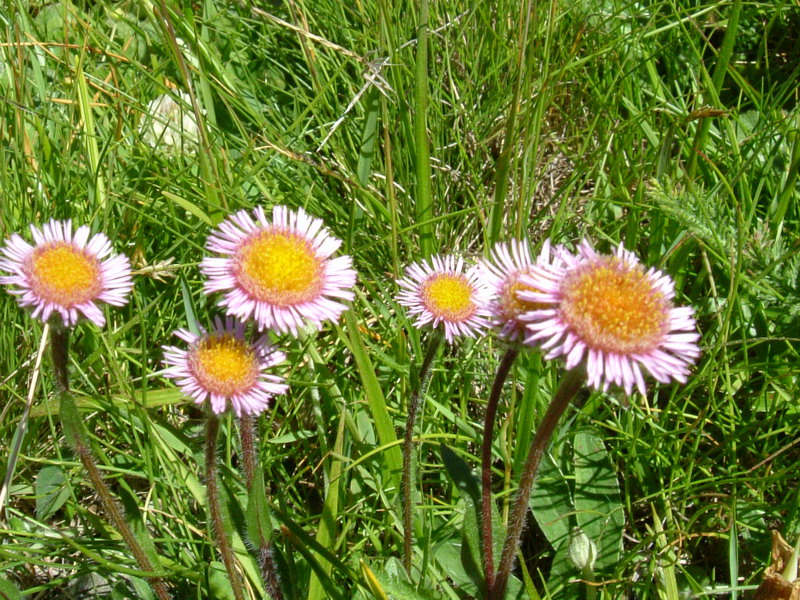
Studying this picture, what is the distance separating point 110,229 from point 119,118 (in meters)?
0.57

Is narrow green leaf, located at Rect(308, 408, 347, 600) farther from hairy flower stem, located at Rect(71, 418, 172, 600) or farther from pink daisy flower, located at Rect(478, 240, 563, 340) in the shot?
pink daisy flower, located at Rect(478, 240, 563, 340)

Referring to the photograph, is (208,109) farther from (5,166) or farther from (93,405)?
(93,405)

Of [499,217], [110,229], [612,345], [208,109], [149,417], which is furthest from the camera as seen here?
[208,109]

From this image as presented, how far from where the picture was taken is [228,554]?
6.54 ft

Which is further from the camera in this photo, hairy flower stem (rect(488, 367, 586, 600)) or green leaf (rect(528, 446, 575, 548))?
green leaf (rect(528, 446, 575, 548))

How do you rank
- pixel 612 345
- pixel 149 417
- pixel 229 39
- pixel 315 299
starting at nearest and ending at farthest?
pixel 612 345 < pixel 315 299 < pixel 149 417 < pixel 229 39

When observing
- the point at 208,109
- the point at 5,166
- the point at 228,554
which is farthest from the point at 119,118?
the point at 228,554

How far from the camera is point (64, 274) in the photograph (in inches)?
72.2

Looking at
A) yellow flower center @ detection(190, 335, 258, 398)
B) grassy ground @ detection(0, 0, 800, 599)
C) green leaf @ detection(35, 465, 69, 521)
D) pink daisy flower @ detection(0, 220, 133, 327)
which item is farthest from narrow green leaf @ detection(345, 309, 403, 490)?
green leaf @ detection(35, 465, 69, 521)

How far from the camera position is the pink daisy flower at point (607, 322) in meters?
1.65

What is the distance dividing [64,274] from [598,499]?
1.84 m

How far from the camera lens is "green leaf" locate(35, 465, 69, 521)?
8.26 feet

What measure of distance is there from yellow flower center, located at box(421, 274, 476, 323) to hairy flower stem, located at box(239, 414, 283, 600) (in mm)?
685

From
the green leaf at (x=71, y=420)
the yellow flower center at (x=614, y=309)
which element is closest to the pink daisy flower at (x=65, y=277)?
the green leaf at (x=71, y=420)
